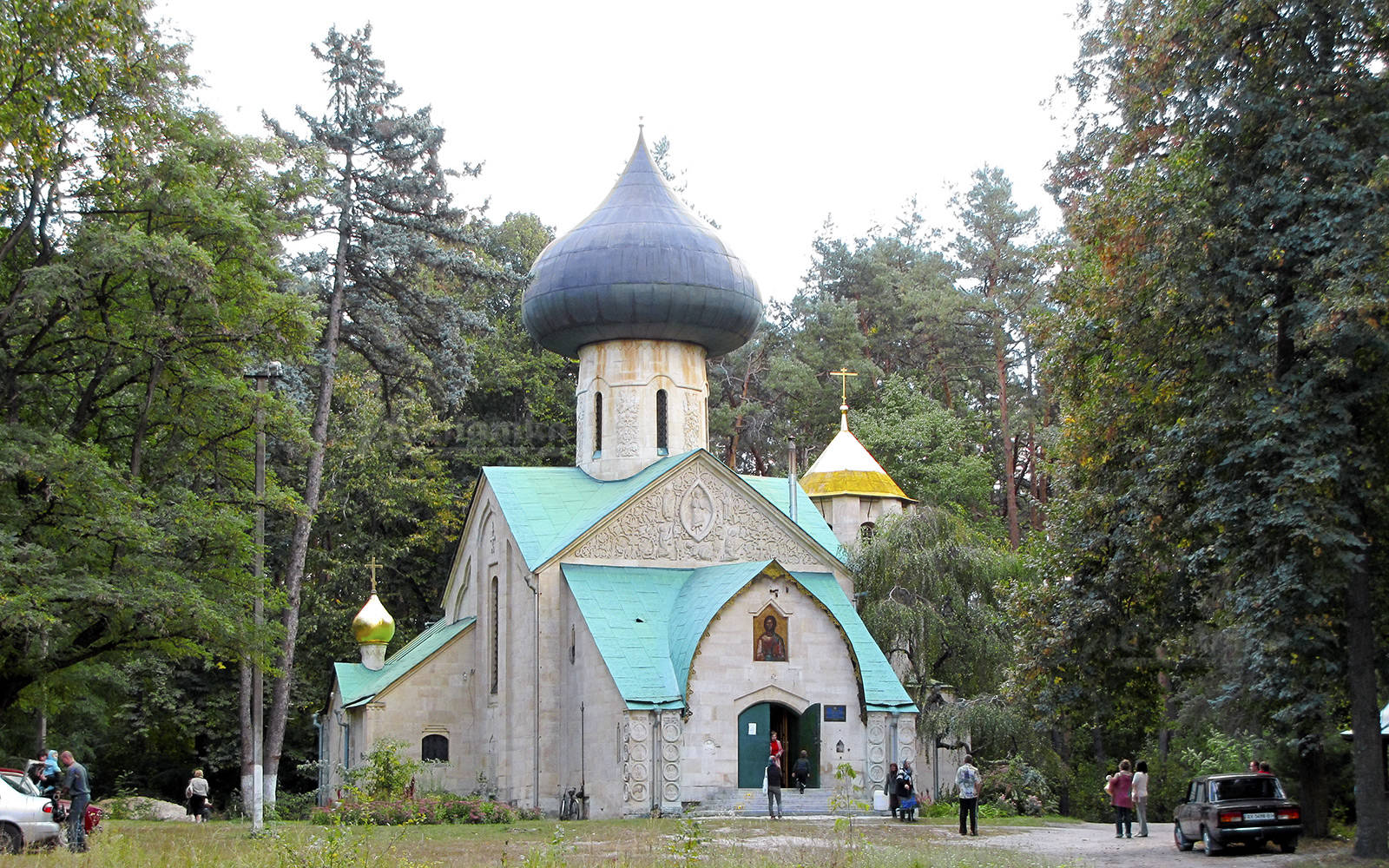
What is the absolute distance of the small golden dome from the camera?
1288 inches

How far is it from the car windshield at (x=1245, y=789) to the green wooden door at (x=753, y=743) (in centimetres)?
857

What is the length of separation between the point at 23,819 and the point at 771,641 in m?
12.4

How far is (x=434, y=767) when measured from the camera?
91.6ft

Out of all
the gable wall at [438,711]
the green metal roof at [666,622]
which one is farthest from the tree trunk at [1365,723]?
the gable wall at [438,711]

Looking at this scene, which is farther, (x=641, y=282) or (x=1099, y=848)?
(x=641, y=282)

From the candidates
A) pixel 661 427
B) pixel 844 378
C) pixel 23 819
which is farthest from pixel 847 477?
pixel 23 819

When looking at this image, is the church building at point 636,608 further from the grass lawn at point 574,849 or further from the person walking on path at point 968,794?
the person walking on path at point 968,794

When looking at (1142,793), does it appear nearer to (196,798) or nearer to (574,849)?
(574,849)

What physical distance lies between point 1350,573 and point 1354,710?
1.38 metres

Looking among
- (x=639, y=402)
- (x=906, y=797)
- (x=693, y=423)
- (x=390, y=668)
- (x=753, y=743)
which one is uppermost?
(x=639, y=402)

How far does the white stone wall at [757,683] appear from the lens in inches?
917

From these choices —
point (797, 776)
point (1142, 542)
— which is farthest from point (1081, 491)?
point (797, 776)

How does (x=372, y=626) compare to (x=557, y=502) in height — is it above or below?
below

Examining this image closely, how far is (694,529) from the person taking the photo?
26.7 meters
